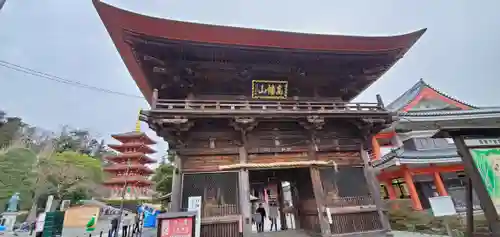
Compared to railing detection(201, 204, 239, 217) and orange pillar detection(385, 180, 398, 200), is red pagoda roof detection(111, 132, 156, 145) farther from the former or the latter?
railing detection(201, 204, 239, 217)

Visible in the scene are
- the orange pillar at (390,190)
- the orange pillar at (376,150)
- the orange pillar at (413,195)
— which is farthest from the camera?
the orange pillar at (376,150)

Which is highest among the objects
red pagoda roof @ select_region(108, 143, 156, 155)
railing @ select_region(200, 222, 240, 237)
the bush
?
red pagoda roof @ select_region(108, 143, 156, 155)

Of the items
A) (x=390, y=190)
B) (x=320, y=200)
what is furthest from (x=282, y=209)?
(x=390, y=190)

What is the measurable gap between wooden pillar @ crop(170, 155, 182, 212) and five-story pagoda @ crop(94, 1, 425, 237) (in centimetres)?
3

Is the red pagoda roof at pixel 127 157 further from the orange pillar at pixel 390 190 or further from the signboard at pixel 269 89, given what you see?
the signboard at pixel 269 89

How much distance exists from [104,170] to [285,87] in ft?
125

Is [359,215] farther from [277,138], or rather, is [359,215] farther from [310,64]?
[310,64]

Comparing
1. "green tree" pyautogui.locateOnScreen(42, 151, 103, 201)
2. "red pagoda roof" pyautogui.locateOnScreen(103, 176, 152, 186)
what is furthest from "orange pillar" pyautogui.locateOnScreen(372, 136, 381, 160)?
"green tree" pyautogui.locateOnScreen(42, 151, 103, 201)

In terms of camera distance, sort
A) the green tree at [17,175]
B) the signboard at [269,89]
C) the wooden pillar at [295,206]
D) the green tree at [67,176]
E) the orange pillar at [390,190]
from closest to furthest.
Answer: the signboard at [269,89]
the wooden pillar at [295,206]
the orange pillar at [390,190]
the green tree at [17,175]
the green tree at [67,176]

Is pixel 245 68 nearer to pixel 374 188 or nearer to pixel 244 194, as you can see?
pixel 244 194

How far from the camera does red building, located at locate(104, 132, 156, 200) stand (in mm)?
33312

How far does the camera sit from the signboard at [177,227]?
5.02 metres

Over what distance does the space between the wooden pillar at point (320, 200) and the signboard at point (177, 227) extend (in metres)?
3.74

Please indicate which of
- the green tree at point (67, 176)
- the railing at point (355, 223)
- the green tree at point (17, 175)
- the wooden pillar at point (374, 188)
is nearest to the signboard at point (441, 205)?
the wooden pillar at point (374, 188)
